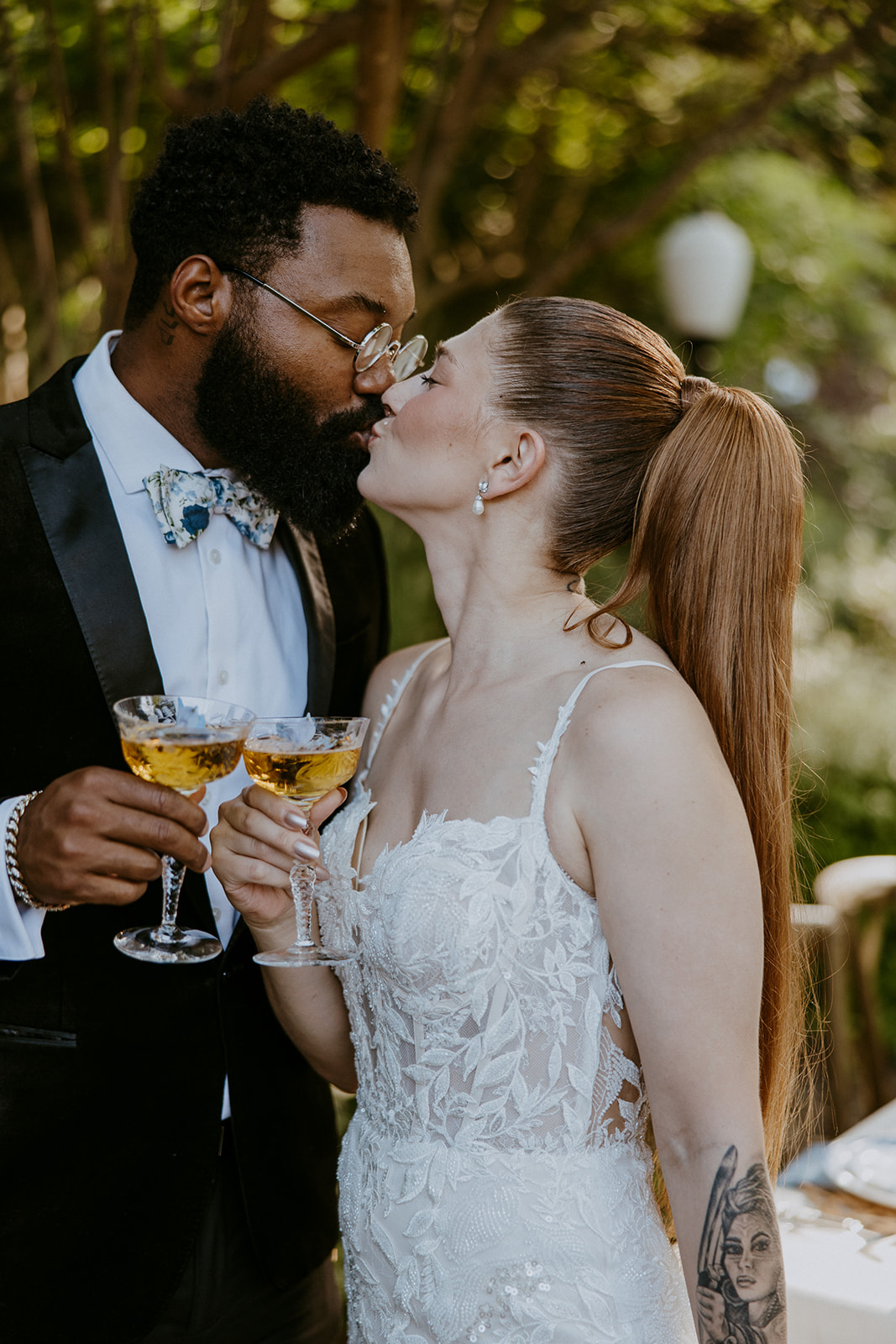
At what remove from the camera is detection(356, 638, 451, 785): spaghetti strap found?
244cm

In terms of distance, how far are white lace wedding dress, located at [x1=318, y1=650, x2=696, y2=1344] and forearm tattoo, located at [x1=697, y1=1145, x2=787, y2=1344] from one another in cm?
22

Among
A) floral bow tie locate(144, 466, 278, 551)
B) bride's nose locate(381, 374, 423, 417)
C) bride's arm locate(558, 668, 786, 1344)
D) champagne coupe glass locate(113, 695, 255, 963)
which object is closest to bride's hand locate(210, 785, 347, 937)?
champagne coupe glass locate(113, 695, 255, 963)

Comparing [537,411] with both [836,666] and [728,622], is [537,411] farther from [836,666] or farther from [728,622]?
[836,666]

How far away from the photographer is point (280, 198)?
250 centimetres

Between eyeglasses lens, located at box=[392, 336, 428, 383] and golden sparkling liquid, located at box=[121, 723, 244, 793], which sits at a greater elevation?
eyeglasses lens, located at box=[392, 336, 428, 383]

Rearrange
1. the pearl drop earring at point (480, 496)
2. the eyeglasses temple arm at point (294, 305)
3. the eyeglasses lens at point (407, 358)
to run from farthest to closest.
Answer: the eyeglasses lens at point (407, 358) → the eyeglasses temple arm at point (294, 305) → the pearl drop earring at point (480, 496)

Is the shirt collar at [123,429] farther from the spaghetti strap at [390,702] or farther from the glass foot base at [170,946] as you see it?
the glass foot base at [170,946]

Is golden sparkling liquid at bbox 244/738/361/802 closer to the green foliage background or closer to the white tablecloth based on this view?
the white tablecloth

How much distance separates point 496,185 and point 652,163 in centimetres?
101

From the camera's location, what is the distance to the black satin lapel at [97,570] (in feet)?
7.11

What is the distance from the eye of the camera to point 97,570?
7.20ft

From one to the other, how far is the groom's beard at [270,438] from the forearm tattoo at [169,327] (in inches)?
3.8

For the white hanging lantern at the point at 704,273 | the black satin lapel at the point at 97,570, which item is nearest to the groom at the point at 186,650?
the black satin lapel at the point at 97,570

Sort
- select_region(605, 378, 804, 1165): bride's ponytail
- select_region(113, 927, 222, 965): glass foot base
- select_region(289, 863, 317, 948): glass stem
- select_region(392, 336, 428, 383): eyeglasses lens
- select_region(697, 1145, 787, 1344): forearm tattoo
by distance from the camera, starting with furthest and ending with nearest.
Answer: select_region(392, 336, 428, 383): eyeglasses lens, select_region(605, 378, 804, 1165): bride's ponytail, select_region(289, 863, 317, 948): glass stem, select_region(113, 927, 222, 965): glass foot base, select_region(697, 1145, 787, 1344): forearm tattoo
